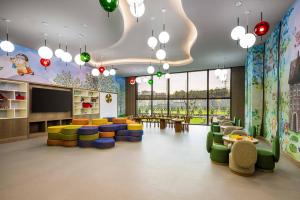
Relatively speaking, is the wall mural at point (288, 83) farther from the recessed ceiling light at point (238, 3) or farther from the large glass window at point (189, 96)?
the large glass window at point (189, 96)

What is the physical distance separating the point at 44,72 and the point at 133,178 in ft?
22.7

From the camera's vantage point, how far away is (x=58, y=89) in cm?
823

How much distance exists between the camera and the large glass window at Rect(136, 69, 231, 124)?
10.8m

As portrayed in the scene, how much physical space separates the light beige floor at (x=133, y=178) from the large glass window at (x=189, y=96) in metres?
6.87

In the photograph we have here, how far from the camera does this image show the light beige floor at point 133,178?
258 cm

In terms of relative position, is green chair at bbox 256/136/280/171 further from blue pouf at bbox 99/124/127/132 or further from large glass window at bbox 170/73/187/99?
large glass window at bbox 170/73/187/99

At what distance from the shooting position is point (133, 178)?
314 cm

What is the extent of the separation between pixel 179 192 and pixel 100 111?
9.04 meters

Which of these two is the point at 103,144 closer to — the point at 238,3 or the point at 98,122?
the point at 98,122

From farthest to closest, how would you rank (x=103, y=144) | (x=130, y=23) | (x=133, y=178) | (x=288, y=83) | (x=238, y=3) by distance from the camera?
(x=103, y=144) → (x=130, y=23) → (x=288, y=83) → (x=238, y=3) → (x=133, y=178)

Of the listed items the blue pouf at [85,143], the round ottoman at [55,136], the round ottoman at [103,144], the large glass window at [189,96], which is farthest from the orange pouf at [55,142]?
the large glass window at [189,96]

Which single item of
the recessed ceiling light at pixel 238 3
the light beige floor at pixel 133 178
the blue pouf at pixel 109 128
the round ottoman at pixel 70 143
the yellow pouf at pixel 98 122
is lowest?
the light beige floor at pixel 133 178

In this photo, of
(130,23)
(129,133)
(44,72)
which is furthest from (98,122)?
(130,23)

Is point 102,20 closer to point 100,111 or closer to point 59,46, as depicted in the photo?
point 59,46
